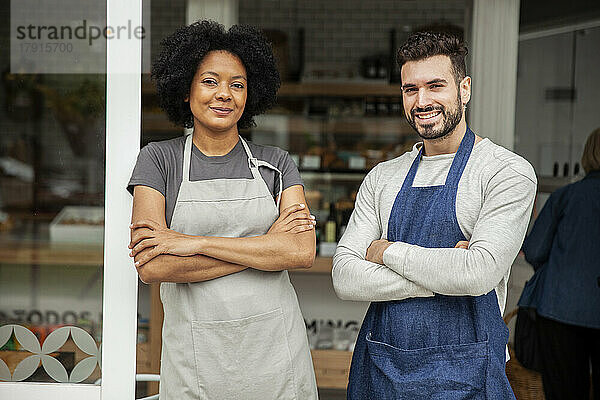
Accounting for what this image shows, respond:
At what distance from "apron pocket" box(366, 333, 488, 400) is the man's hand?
237mm

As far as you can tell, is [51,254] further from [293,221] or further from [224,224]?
[293,221]

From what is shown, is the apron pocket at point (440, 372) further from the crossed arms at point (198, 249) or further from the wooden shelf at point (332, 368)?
the wooden shelf at point (332, 368)

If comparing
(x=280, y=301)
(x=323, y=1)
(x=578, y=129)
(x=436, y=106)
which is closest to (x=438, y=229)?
(x=436, y=106)

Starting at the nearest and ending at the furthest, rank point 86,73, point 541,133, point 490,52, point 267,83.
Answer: point 267,83
point 86,73
point 490,52
point 541,133

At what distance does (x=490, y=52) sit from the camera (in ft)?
10.9

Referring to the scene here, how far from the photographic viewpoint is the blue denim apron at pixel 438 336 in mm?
1727

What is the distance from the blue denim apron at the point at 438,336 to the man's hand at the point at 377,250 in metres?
0.06

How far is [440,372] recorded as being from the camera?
5.69 ft

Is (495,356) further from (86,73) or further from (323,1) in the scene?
(323,1)

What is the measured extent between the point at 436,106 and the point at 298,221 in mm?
480

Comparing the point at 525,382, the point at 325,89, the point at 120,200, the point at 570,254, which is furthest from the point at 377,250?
the point at 325,89

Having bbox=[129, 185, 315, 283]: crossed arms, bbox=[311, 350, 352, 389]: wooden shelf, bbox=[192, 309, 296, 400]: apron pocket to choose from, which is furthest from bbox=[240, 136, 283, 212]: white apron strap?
bbox=[311, 350, 352, 389]: wooden shelf

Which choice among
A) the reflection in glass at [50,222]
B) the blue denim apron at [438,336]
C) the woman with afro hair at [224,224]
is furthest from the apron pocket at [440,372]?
the reflection in glass at [50,222]

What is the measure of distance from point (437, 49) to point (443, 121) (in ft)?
0.61
